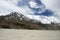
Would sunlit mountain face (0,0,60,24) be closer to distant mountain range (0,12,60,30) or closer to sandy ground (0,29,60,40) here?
distant mountain range (0,12,60,30)

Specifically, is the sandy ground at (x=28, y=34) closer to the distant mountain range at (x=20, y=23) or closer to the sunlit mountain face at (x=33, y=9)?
the distant mountain range at (x=20, y=23)

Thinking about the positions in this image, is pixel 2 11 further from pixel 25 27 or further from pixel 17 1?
pixel 25 27

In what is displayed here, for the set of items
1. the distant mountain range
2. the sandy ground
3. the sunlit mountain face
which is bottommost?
the sandy ground

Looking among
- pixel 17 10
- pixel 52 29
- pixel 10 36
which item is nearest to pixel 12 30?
pixel 10 36

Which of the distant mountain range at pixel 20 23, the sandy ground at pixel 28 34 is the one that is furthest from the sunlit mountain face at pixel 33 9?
the sandy ground at pixel 28 34

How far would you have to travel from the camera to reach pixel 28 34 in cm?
256

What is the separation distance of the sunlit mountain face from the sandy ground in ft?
0.69

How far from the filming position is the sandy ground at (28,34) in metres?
2.49

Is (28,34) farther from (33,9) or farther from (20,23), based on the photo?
(33,9)

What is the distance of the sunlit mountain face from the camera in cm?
261

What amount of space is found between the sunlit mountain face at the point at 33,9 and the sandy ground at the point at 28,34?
0.21 meters

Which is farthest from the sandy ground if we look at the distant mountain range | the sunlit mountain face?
the sunlit mountain face

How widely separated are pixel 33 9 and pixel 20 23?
0.34 metres

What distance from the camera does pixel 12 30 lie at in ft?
8.30
